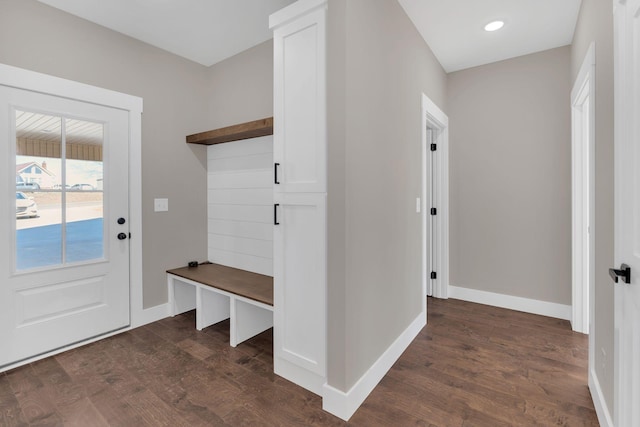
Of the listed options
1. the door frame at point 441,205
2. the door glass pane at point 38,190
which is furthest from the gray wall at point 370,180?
the door glass pane at point 38,190

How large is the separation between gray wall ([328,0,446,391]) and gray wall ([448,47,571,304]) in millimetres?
1189

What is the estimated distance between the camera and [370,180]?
1.90 meters

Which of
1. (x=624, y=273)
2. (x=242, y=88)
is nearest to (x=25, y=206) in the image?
(x=242, y=88)

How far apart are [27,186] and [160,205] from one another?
975mm

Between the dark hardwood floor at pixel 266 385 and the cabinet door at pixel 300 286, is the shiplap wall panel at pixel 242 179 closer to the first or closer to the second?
the cabinet door at pixel 300 286

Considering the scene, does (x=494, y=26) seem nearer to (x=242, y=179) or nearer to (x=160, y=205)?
Result: (x=242, y=179)

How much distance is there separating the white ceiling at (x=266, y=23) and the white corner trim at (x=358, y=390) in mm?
2595

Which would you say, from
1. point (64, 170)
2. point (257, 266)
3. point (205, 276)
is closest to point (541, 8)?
point (257, 266)

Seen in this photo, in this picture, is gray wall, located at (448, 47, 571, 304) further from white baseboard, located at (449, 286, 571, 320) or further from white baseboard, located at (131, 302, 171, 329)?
white baseboard, located at (131, 302, 171, 329)

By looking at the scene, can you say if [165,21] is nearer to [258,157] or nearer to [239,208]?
[258,157]

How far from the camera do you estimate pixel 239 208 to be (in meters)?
3.09

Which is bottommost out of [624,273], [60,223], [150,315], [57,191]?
[150,315]

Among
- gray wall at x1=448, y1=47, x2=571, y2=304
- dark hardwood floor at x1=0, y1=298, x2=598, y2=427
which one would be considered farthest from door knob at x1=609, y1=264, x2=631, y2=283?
gray wall at x1=448, y1=47, x2=571, y2=304

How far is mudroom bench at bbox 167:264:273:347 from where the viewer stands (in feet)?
8.00
